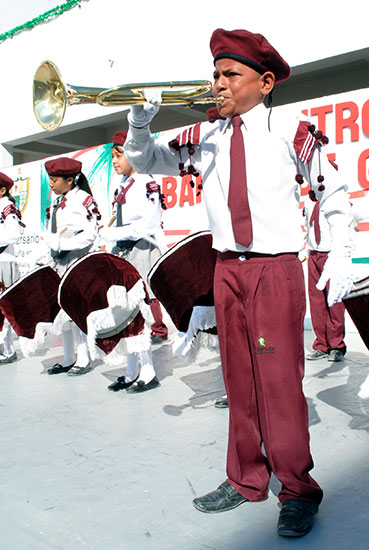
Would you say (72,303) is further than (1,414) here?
Yes

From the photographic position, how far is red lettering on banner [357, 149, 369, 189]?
6180 mm

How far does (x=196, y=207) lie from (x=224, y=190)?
17.5 feet

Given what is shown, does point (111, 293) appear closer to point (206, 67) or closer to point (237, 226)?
point (237, 226)

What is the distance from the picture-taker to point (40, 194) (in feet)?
33.8

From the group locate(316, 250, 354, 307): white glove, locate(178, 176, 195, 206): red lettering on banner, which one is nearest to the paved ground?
locate(316, 250, 354, 307): white glove

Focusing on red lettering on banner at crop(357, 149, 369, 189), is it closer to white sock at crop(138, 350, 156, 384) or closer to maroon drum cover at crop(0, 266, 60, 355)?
white sock at crop(138, 350, 156, 384)

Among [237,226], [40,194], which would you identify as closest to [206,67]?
[40,194]

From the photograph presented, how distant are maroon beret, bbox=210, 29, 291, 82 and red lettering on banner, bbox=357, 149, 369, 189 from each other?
4.27 meters

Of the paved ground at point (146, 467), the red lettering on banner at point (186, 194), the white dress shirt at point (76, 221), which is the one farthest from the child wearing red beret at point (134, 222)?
the red lettering on banner at point (186, 194)

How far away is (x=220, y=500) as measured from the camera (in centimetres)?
228

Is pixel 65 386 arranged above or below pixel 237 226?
below

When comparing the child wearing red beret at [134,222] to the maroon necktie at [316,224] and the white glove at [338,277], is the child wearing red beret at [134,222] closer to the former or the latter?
the maroon necktie at [316,224]

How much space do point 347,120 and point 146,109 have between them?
467cm

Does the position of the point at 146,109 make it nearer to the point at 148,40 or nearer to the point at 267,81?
the point at 267,81
